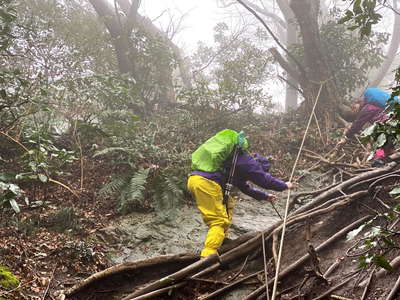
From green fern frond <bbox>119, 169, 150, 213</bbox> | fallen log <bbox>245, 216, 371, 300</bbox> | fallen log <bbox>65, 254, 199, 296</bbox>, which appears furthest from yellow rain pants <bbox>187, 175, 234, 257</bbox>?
green fern frond <bbox>119, 169, 150, 213</bbox>

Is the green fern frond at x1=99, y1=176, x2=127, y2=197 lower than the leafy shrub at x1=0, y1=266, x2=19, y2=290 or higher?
higher

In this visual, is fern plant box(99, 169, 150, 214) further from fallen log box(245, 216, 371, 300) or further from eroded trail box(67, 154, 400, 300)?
fallen log box(245, 216, 371, 300)

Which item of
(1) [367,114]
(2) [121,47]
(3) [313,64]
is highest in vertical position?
(2) [121,47]

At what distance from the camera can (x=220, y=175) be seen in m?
4.79

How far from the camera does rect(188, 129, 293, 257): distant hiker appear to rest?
4.68 metres

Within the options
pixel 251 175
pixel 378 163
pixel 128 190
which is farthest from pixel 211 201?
pixel 378 163

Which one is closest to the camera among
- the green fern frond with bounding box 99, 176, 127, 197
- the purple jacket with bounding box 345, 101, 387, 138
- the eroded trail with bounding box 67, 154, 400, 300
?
the eroded trail with bounding box 67, 154, 400, 300

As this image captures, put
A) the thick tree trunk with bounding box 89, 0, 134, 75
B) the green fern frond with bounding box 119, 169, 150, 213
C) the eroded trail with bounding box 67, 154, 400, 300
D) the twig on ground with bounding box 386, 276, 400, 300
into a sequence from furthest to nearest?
1. the thick tree trunk with bounding box 89, 0, 134, 75
2. the green fern frond with bounding box 119, 169, 150, 213
3. the eroded trail with bounding box 67, 154, 400, 300
4. the twig on ground with bounding box 386, 276, 400, 300

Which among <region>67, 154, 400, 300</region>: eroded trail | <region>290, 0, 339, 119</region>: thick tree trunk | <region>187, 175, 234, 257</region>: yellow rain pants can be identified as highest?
<region>290, 0, 339, 119</region>: thick tree trunk

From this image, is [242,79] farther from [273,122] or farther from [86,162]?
[86,162]

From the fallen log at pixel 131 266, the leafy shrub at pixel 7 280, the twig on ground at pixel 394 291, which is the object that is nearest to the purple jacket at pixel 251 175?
the fallen log at pixel 131 266

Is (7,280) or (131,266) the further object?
(131,266)

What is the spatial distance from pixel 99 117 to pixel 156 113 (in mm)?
3049

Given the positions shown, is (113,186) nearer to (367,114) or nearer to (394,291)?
(394,291)
